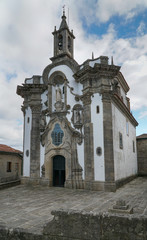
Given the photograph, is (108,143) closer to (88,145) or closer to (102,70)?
(88,145)

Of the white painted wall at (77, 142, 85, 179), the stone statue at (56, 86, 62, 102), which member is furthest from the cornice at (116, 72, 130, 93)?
the white painted wall at (77, 142, 85, 179)

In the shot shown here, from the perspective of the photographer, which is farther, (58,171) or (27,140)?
(27,140)

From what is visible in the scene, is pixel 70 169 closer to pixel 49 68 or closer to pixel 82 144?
pixel 82 144

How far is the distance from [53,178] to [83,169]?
3179 millimetres

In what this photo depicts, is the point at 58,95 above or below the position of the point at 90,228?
above

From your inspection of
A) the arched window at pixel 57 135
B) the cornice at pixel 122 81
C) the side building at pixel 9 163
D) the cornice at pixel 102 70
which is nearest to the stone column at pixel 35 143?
the arched window at pixel 57 135

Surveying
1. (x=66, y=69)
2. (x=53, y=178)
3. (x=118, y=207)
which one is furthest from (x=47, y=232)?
(x=66, y=69)

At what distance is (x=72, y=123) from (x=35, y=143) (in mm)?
3875

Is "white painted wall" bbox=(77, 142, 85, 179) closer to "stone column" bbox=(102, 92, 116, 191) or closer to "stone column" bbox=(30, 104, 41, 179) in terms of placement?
"stone column" bbox=(102, 92, 116, 191)

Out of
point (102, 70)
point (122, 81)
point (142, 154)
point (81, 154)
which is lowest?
point (142, 154)

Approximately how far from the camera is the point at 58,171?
1552 centimetres

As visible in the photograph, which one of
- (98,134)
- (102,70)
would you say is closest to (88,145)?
(98,134)

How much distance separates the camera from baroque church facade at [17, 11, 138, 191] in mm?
13531

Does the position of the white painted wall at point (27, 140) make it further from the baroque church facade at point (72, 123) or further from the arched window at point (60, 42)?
the arched window at point (60, 42)
